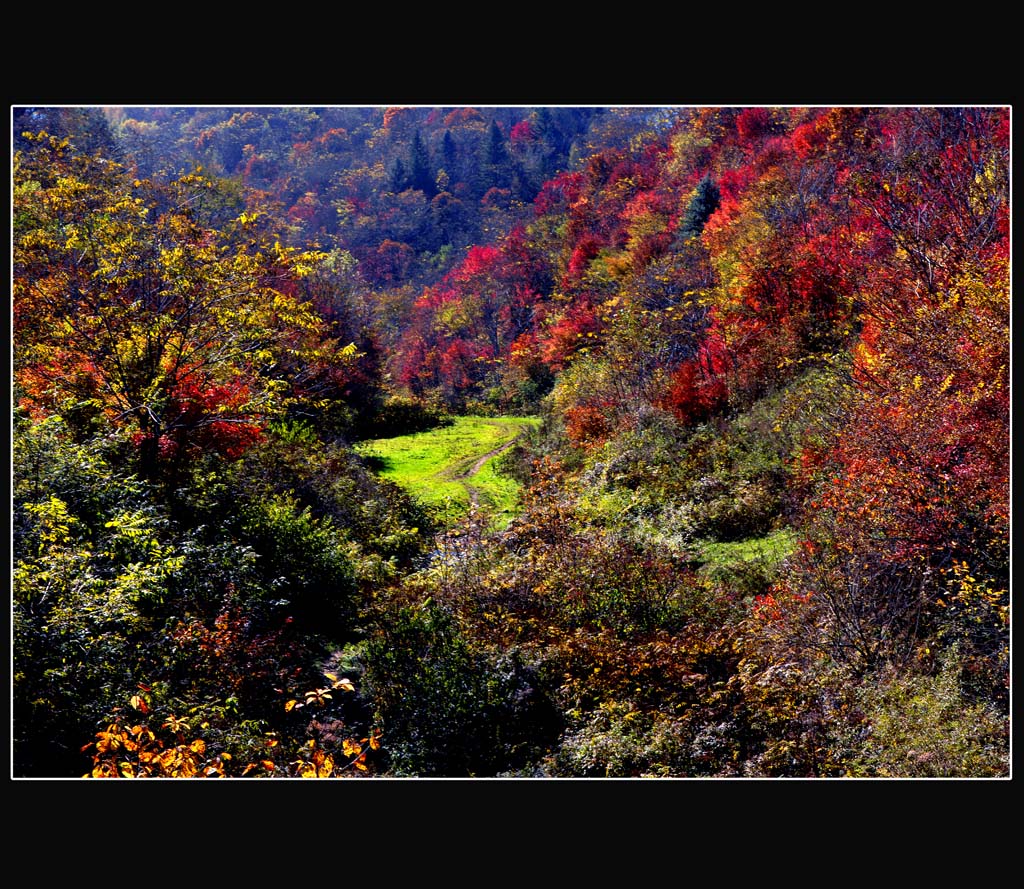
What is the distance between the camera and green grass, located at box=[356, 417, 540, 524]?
21172 millimetres

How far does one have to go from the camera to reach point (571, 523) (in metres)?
14.9

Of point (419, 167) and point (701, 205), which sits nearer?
point (701, 205)

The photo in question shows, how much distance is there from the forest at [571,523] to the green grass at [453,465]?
269 millimetres

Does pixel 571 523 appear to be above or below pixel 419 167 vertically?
below

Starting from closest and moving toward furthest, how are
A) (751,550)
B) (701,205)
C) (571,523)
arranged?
(751,550), (571,523), (701,205)

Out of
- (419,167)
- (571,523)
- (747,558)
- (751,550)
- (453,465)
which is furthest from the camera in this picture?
(419,167)

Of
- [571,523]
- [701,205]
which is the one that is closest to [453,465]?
[571,523]

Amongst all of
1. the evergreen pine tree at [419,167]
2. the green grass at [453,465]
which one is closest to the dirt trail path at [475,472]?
the green grass at [453,465]

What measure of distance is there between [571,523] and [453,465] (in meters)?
12.8

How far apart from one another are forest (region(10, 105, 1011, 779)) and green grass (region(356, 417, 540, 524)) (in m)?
0.27

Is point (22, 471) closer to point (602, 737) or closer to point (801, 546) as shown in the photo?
point (602, 737)

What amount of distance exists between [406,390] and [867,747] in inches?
1657

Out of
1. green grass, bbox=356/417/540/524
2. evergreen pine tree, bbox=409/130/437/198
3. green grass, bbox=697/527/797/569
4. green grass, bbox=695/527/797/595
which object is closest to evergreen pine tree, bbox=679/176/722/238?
green grass, bbox=356/417/540/524

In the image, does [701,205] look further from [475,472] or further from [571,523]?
[571,523]
